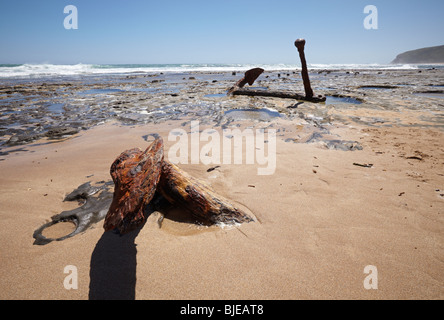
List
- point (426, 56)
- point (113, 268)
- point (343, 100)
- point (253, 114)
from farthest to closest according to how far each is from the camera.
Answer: point (426, 56) → point (343, 100) → point (253, 114) → point (113, 268)

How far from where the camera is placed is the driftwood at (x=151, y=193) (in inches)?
68.8

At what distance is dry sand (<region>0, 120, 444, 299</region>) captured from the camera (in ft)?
5.28

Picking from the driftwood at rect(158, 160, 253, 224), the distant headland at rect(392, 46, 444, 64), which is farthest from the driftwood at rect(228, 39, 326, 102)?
the distant headland at rect(392, 46, 444, 64)

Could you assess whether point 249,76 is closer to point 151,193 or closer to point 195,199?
point 195,199

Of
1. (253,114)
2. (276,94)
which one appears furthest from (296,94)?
(253,114)

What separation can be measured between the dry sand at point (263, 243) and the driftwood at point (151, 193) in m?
0.18

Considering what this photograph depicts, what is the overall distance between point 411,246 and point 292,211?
108 centimetres

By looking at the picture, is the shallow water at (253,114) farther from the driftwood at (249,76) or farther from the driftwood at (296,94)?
the driftwood at (249,76)

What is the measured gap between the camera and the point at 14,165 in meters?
3.88

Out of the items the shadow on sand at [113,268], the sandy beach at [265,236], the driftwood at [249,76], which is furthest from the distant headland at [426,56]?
the shadow on sand at [113,268]

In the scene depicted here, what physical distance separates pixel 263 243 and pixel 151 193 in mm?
1150

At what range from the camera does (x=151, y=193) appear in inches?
74.9

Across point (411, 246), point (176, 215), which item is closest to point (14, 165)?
point (176, 215)

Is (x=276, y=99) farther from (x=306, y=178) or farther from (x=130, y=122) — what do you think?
(x=306, y=178)
